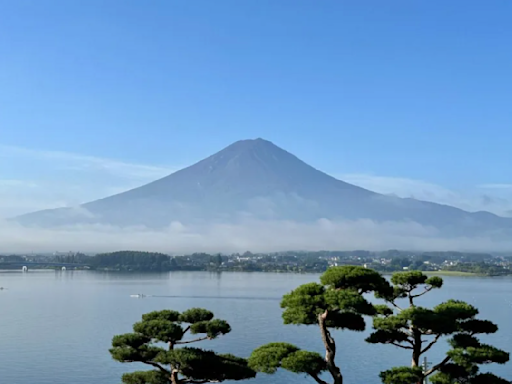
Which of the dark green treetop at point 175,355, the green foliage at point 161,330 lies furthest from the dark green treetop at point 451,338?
the green foliage at point 161,330

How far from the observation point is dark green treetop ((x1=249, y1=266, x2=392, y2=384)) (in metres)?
6.96

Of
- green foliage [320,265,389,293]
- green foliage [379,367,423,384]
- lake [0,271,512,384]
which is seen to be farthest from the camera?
lake [0,271,512,384]

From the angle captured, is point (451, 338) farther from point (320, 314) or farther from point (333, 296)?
point (333, 296)

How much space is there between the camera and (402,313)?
7.76 m

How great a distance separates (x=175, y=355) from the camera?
6.95 metres

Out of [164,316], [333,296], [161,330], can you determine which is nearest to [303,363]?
[333,296]

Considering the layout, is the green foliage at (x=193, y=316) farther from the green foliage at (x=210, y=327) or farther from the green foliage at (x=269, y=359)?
the green foliage at (x=269, y=359)

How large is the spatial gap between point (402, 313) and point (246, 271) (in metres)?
94.3

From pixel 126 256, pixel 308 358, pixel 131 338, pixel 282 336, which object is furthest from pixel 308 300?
pixel 126 256

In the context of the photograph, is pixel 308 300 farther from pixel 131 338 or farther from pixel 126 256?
pixel 126 256

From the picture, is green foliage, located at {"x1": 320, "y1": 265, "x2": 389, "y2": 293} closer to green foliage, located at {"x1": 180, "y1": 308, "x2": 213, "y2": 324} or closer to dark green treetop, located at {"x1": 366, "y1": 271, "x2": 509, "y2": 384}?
dark green treetop, located at {"x1": 366, "y1": 271, "x2": 509, "y2": 384}

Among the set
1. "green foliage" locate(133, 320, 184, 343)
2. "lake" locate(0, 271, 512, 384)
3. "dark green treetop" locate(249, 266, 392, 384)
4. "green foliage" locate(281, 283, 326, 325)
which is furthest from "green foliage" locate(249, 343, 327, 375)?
"lake" locate(0, 271, 512, 384)

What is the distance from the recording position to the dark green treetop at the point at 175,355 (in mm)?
7020

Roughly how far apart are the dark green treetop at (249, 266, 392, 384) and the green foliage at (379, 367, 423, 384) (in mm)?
696
